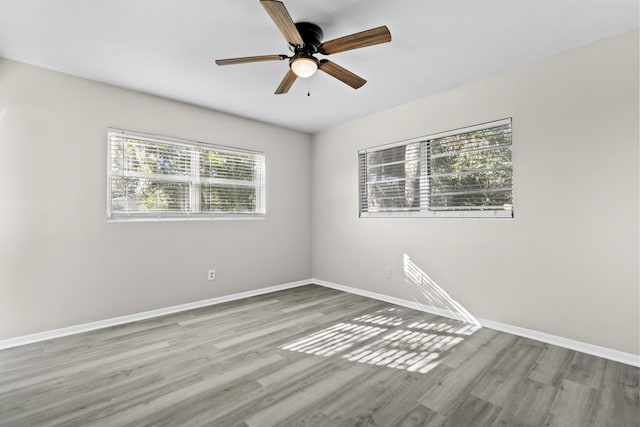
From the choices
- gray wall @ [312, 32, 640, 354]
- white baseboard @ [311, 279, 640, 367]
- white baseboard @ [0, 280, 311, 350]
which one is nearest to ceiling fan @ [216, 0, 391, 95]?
gray wall @ [312, 32, 640, 354]

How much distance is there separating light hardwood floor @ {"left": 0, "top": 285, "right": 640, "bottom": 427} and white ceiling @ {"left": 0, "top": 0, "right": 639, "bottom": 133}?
248 cm

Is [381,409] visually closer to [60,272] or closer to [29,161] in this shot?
[60,272]

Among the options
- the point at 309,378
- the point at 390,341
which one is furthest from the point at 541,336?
the point at 309,378

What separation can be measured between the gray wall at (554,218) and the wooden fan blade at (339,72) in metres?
1.38

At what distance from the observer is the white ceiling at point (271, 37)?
203 centimetres

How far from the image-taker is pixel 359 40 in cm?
196

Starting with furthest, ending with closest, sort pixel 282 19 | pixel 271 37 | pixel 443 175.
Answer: pixel 443 175
pixel 271 37
pixel 282 19

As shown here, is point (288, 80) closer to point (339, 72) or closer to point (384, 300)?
point (339, 72)

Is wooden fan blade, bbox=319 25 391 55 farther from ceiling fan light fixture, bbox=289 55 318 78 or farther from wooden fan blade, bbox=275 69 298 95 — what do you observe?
wooden fan blade, bbox=275 69 298 95

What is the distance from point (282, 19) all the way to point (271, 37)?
0.64 metres

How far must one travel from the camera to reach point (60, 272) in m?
2.87

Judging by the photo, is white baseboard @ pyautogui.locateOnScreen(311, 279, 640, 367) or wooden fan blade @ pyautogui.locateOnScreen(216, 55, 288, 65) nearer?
wooden fan blade @ pyautogui.locateOnScreen(216, 55, 288, 65)

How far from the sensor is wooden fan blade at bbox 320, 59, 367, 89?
231 cm

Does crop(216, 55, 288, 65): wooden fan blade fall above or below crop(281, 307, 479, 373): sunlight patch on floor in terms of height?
above
